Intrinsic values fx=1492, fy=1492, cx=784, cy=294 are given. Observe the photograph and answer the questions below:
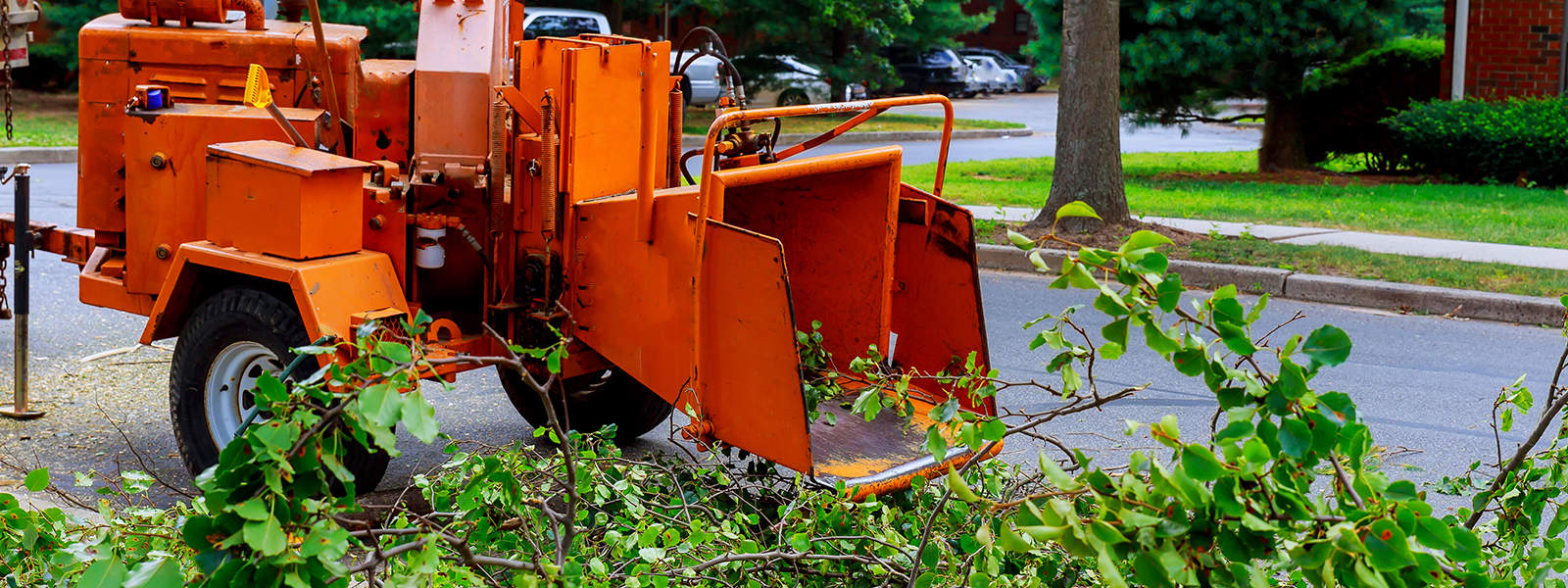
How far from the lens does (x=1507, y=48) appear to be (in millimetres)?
16688

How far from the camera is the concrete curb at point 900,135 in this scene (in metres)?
21.5

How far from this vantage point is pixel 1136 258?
2.29 meters

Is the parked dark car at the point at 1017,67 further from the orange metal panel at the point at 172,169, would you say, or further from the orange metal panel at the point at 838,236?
the orange metal panel at the point at 172,169

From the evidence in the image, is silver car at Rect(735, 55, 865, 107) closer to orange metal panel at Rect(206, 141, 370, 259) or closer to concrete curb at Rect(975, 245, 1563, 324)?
concrete curb at Rect(975, 245, 1563, 324)

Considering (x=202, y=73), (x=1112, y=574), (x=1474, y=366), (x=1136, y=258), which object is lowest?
(x=1474, y=366)

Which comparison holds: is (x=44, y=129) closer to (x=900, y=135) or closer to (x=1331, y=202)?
(x=900, y=135)

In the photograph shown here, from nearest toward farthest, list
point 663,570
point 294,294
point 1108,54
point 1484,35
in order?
1. point 663,570
2. point 294,294
3. point 1108,54
4. point 1484,35

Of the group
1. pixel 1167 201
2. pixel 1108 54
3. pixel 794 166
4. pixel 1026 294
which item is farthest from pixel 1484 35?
pixel 794 166

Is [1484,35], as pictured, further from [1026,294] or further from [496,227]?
[496,227]

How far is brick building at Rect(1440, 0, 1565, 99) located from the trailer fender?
14.7 m

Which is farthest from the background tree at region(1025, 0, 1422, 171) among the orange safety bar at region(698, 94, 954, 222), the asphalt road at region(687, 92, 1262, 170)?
the orange safety bar at region(698, 94, 954, 222)

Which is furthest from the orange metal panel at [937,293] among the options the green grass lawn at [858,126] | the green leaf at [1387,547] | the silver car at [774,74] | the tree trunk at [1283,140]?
the silver car at [774,74]

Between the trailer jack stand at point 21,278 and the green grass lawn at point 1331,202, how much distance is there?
887 cm

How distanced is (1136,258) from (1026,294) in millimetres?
7203
